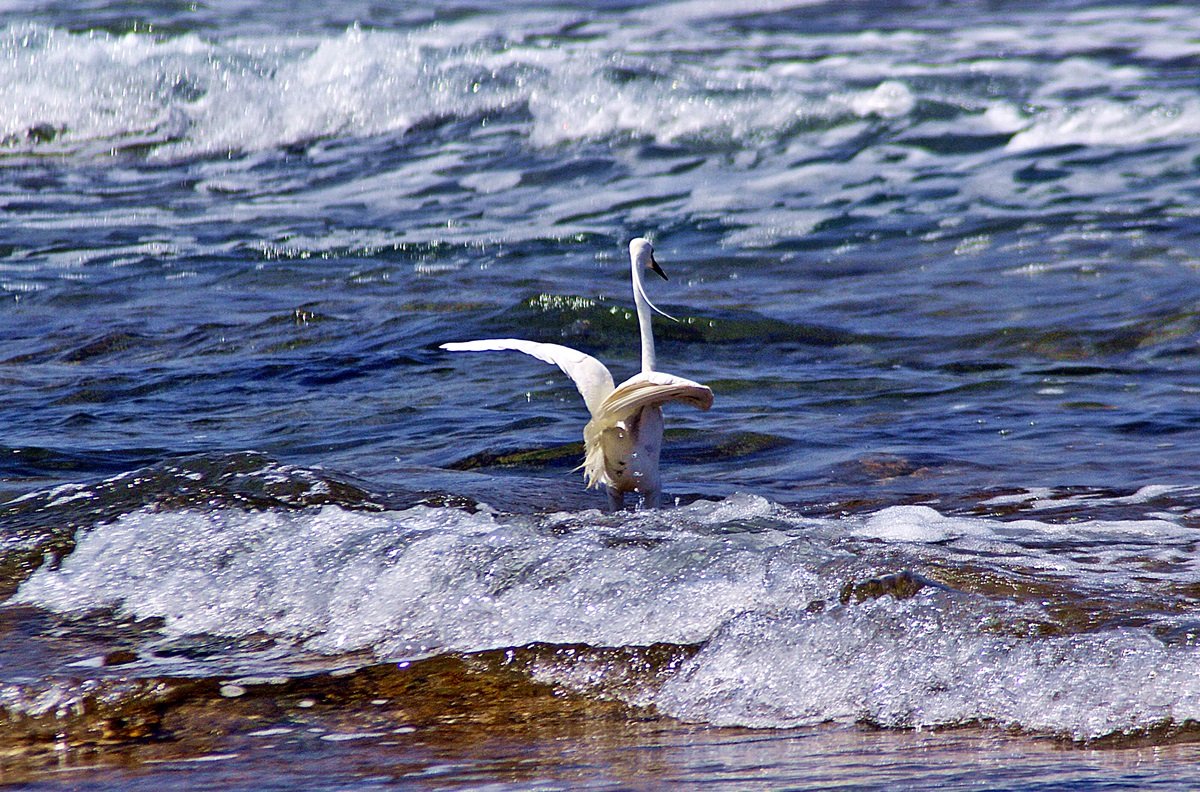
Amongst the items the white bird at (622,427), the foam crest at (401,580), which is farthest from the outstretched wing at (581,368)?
the foam crest at (401,580)

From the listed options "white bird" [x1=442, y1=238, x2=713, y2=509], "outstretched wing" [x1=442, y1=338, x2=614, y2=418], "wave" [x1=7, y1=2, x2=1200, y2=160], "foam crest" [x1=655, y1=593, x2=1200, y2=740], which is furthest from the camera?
"wave" [x1=7, y1=2, x2=1200, y2=160]

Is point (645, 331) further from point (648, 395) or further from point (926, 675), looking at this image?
point (926, 675)

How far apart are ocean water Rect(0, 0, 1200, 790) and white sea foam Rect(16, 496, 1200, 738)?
1cm

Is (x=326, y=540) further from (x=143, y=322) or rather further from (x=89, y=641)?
(x=143, y=322)

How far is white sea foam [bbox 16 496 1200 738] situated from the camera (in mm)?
2949

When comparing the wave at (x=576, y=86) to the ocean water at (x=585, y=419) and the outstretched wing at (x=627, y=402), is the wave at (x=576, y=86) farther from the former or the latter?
the outstretched wing at (x=627, y=402)

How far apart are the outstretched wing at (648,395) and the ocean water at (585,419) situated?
1.00 feet

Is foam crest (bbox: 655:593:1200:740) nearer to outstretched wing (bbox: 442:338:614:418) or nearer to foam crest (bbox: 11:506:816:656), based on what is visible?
foam crest (bbox: 11:506:816:656)

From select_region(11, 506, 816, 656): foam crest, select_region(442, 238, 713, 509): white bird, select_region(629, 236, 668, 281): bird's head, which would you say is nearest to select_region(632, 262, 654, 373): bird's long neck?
select_region(442, 238, 713, 509): white bird

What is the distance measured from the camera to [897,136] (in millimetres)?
12281

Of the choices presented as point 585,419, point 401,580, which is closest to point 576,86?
point 585,419

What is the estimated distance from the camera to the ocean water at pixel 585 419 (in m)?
2.94

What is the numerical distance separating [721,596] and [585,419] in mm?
2622

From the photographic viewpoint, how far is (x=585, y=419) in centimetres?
595
